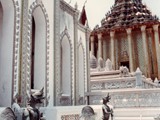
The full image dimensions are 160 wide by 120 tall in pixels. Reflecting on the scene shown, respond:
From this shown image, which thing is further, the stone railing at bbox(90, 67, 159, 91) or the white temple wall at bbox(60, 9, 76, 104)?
the stone railing at bbox(90, 67, 159, 91)

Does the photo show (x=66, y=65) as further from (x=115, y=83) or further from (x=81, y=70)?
(x=115, y=83)

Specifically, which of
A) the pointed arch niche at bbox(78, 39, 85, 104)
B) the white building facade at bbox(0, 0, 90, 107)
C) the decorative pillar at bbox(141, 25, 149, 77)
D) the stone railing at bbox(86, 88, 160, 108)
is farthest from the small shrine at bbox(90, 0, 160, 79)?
the stone railing at bbox(86, 88, 160, 108)

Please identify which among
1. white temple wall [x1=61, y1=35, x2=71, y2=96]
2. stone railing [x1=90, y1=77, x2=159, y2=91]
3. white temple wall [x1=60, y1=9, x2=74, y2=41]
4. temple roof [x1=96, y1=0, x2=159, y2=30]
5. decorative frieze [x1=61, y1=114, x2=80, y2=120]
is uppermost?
temple roof [x1=96, y1=0, x2=159, y2=30]

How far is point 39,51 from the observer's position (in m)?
9.34

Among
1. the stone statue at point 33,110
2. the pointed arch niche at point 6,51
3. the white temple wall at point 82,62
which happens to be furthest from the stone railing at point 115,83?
the stone statue at point 33,110

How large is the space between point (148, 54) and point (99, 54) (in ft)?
17.6

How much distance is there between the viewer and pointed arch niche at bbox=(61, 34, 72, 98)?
1111 centimetres

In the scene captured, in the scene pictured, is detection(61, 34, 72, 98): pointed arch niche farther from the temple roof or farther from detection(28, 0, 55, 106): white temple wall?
the temple roof

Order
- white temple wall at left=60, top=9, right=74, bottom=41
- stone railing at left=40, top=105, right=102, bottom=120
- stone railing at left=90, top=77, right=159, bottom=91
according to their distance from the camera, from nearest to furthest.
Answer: stone railing at left=40, top=105, right=102, bottom=120 → white temple wall at left=60, top=9, right=74, bottom=41 → stone railing at left=90, top=77, right=159, bottom=91

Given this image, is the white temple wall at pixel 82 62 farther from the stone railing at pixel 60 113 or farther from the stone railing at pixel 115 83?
the stone railing at pixel 60 113

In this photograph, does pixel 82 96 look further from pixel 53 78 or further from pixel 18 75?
pixel 18 75

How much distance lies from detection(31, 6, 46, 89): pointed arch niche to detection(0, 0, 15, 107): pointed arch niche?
1403mm

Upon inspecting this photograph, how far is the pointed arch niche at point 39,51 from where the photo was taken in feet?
30.0

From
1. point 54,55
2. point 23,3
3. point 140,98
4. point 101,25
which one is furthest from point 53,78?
point 101,25
